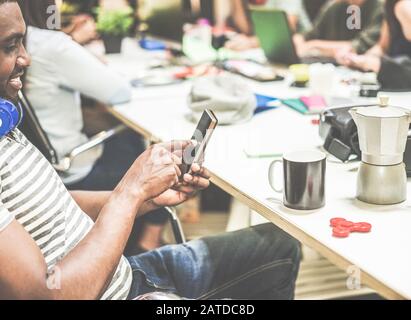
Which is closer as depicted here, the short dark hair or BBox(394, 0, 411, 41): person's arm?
the short dark hair

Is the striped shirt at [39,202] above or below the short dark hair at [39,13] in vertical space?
below

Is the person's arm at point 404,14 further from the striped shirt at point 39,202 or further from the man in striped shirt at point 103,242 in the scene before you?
the striped shirt at point 39,202

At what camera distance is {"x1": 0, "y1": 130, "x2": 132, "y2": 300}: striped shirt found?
1.04m

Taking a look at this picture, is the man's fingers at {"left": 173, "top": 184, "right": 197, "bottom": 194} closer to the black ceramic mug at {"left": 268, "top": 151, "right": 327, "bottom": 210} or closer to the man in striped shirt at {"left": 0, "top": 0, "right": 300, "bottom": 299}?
the man in striped shirt at {"left": 0, "top": 0, "right": 300, "bottom": 299}

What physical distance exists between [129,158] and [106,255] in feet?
4.47

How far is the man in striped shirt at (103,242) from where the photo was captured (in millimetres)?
935

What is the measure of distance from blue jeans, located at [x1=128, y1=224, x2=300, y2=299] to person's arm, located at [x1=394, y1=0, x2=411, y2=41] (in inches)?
52.8

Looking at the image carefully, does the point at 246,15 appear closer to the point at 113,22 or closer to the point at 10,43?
the point at 113,22

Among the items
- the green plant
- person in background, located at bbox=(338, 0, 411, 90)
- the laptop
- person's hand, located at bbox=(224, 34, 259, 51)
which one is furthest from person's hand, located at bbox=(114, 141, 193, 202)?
the green plant

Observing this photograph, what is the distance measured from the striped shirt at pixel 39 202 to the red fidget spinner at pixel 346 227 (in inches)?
17.2

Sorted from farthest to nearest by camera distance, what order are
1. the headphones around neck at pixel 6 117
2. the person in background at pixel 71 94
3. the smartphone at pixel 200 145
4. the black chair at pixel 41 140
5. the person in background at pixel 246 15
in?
the person in background at pixel 246 15 < the person in background at pixel 71 94 < the black chair at pixel 41 140 < the smartphone at pixel 200 145 < the headphones around neck at pixel 6 117

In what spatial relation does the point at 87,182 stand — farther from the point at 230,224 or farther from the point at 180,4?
the point at 180,4

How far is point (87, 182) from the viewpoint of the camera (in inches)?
83.3

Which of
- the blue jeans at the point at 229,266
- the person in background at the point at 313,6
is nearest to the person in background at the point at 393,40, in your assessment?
the blue jeans at the point at 229,266
